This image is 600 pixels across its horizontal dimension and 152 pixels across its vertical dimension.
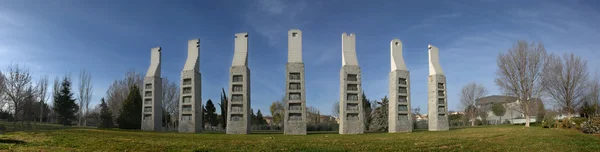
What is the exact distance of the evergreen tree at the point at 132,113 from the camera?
36.2 m

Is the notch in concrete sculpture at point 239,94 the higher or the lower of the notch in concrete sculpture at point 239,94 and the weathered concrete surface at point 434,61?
the lower

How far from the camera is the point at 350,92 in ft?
101

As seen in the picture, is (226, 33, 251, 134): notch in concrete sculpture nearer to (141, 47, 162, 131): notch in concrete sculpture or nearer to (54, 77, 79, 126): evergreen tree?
(141, 47, 162, 131): notch in concrete sculpture

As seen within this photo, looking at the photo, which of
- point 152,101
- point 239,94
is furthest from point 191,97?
point 152,101

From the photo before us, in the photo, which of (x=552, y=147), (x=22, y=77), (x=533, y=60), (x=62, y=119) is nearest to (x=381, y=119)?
(x=533, y=60)

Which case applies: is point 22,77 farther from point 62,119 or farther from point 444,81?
point 444,81

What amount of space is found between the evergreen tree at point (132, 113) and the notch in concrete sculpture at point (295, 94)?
618 inches

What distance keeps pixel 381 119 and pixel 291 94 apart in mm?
12604

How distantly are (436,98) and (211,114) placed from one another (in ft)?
121

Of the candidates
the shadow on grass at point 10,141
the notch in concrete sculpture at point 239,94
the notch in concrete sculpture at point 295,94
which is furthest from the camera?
the notch in concrete sculpture at point 239,94

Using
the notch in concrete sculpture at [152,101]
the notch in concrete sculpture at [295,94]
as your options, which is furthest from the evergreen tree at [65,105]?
the notch in concrete sculpture at [295,94]

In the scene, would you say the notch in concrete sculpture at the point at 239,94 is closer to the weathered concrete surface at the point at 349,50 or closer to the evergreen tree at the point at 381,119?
the weathered concrete surface at the point at 349,50

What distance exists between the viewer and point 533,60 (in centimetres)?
3831

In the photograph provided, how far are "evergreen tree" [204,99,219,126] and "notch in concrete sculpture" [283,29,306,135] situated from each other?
32.5 metres
